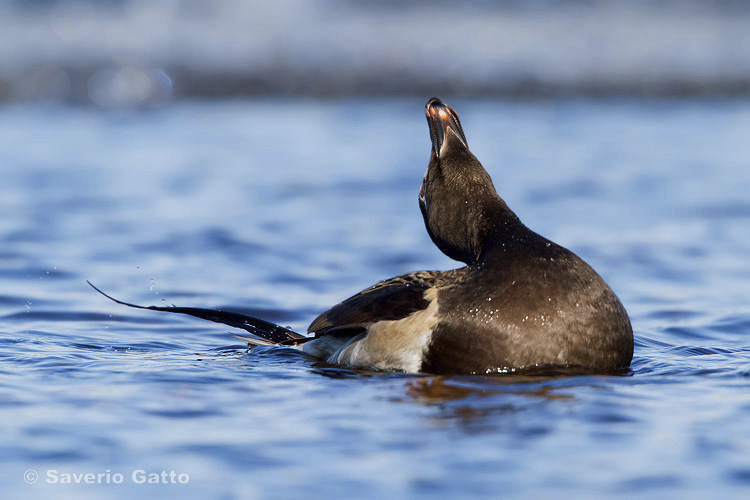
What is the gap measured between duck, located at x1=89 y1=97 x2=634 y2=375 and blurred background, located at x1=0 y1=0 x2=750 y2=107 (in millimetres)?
11395

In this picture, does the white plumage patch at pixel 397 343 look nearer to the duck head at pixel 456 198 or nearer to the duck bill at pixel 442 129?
the duck head at pixel 456 198

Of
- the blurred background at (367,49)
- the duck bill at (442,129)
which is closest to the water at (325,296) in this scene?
the duck bill at (442,129)

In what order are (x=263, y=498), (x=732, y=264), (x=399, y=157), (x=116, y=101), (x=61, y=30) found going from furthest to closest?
1. (x=61, y=30)
2. (x=116, y=101)
3. (x=399, y=157)
4. (x=732, y=264)
5. (x=263, y=498)

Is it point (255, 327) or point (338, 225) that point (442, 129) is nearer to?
point (255, 327)

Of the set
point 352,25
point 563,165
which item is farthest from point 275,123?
point 352,25

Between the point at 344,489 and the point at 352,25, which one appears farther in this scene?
the point at 352,25

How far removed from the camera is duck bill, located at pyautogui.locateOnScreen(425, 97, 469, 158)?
475 cm

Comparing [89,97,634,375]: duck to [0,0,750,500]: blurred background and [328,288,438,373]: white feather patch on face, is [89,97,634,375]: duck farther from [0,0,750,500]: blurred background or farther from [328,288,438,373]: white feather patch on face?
[0,0,750,500]: blurred background

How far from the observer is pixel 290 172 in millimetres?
10359

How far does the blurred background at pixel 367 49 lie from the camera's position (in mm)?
16406

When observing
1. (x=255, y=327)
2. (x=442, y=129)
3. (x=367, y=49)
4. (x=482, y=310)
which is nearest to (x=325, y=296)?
(x=255, y=327)

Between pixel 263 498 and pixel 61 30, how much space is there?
18.0m

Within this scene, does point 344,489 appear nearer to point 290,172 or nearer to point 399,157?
point 290,172

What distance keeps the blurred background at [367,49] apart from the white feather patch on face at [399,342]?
11.6 metres
